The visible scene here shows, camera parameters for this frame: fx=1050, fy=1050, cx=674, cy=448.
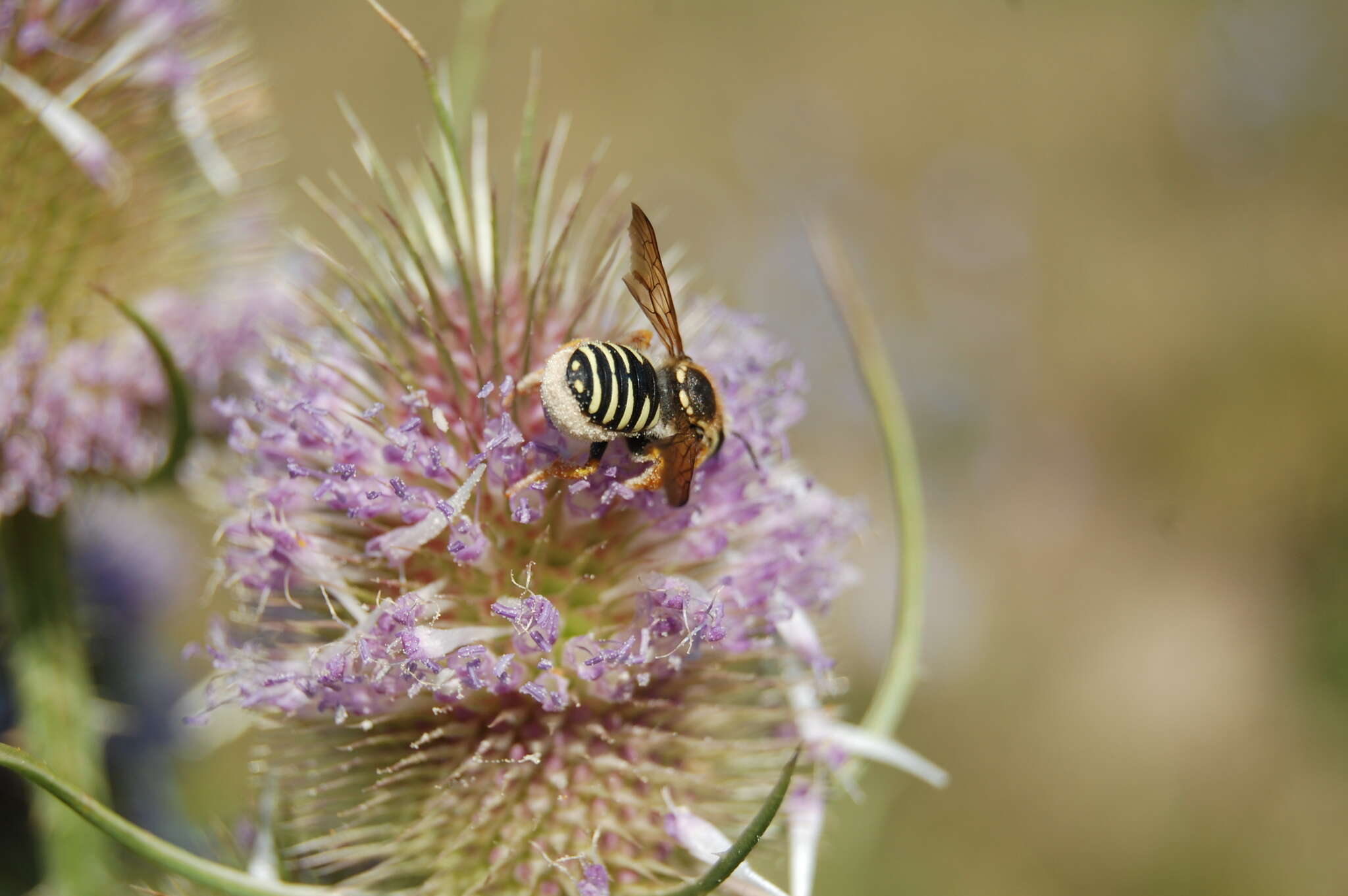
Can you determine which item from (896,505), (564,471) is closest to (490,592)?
(564,471)

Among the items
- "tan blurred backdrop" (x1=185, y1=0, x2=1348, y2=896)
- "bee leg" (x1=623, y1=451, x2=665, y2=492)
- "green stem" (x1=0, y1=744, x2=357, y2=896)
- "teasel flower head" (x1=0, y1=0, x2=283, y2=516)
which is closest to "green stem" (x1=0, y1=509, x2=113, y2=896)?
"teasel flower head" (x1=0, y1=0, x2=283, y2=516)

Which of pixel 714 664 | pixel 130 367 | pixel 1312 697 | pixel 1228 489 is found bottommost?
pixel 714 664

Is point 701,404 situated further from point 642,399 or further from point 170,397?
point 170,397

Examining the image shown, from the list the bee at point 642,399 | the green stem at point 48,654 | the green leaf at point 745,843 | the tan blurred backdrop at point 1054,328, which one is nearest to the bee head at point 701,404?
the bee at point 642,399

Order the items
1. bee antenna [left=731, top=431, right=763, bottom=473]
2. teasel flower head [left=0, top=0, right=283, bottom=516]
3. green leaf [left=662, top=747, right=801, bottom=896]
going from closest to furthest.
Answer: green leaf [left=662, top=747, right=801, bottom=896], bee antenna [left=731, top=431, right=763, bottom=473], teasel flower head [left=0, top=0, right=283, bottom=516]

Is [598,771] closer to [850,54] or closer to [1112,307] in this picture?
[1112,307]

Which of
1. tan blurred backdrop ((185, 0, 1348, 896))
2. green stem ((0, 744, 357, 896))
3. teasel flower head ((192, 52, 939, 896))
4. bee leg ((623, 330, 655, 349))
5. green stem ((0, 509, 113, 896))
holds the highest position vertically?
tan blurred backdrop ((185, 0, 1348, 896))

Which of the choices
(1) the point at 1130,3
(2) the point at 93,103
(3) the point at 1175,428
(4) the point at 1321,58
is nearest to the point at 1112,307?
(3) the point at 1175,428

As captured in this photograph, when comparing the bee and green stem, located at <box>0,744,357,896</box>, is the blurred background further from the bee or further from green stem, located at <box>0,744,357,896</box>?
green stem, located at <box>0,744,357,896</box>
